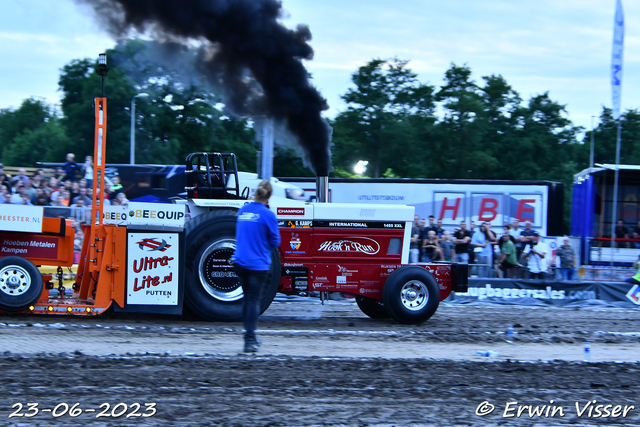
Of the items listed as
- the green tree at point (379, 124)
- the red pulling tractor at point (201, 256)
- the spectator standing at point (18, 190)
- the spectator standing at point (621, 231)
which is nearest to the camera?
the red pulling tractor at point (201, 256)

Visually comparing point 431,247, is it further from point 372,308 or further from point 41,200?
point 41,200

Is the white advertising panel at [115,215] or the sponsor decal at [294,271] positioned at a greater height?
the white advertising panel at [115,215]

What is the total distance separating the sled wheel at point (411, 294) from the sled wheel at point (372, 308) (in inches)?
33.1

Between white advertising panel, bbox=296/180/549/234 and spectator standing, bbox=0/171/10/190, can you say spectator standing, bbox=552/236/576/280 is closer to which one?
white advertising panel, bbox=296/180/549/234

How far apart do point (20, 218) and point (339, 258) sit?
3.96 m

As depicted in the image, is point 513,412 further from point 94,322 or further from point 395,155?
point 395,155

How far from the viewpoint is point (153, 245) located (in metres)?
8.65

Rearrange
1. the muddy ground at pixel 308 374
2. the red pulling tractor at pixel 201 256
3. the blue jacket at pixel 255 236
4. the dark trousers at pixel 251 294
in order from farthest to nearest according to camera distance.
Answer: the red pulling tractor at pixel 201 256 < the blue jacket at pixel 255 236 < the dark trousers at pixel 251 294 < the muddy ground at pixel 308 374

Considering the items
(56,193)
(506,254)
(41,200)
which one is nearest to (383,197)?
(506,254)

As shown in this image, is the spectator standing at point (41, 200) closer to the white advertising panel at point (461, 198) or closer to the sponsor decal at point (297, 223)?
the sponsor decal at point (297, 223)

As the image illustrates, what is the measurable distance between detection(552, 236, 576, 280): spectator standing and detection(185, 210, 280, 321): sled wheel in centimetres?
830

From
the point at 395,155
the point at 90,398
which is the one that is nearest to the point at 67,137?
the point at 395,155

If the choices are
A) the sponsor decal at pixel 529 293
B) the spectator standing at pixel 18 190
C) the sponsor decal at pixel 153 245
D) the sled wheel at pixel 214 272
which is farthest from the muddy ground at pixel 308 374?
the spectator standing at pixel 18 190

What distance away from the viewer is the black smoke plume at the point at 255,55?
34.3 feet
